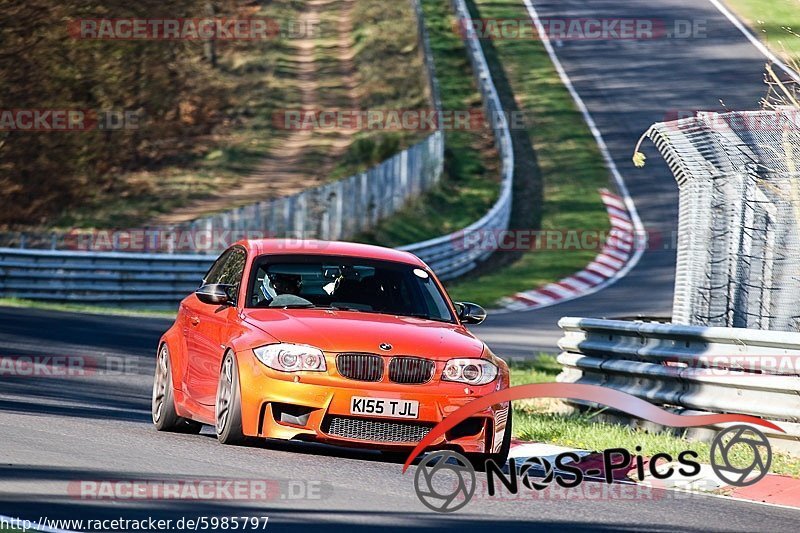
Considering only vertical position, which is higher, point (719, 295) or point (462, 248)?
point (719, 295)

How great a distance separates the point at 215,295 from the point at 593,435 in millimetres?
3136

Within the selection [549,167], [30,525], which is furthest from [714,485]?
[549,167]

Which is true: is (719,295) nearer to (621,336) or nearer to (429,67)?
(621,336)

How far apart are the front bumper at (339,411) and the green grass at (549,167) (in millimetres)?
18307

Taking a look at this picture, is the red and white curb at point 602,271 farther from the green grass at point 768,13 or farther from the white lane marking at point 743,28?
the green grass at point 768,13

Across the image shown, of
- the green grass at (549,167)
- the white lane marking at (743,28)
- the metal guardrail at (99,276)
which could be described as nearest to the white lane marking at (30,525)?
→ the metal guardrail at (99,276)

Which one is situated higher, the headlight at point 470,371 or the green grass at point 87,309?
the headlight at point 470,371

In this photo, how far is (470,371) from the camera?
9.60m

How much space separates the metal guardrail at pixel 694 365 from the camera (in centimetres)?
1030

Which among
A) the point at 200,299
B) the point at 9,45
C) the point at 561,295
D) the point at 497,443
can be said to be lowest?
the point at 561,295

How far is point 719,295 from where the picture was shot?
42.0 ft

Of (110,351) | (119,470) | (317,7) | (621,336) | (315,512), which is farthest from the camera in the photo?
(317,7)

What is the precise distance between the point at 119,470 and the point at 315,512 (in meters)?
1.56

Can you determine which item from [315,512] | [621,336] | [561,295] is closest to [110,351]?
[621,336]
